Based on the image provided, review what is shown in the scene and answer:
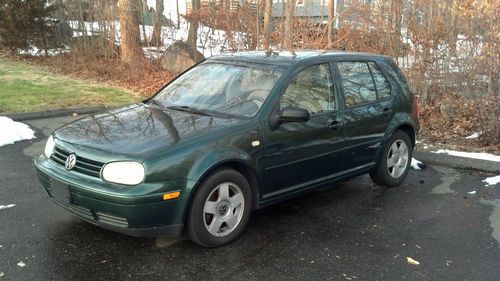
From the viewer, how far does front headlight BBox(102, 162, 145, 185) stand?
364 cm

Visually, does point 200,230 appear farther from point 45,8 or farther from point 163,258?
point 45,8

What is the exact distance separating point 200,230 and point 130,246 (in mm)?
620

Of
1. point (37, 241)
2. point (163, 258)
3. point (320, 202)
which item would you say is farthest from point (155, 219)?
point (320, 202)

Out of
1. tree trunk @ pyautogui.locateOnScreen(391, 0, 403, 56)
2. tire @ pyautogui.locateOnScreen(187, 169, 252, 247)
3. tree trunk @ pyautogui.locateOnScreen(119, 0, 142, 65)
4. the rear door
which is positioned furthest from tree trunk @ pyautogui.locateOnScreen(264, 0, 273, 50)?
tire @ pyautogui.locateOnScreen(187, 169, 252, 247)

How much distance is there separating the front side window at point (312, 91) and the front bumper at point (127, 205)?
1453 millimetres

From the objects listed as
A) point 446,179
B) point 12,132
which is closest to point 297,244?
point 446,179

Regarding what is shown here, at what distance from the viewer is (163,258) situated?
3.88 metres

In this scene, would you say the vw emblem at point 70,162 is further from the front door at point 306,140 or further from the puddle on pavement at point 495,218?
the puddle on pavement at point 495,218

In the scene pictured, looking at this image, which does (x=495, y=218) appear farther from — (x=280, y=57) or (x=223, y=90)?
(x=223, y=90)

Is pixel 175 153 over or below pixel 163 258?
over

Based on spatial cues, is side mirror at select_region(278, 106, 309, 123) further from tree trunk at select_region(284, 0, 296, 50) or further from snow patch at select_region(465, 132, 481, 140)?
tree trunk at select_region(284, 0, 296, 50)

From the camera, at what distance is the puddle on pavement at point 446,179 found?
234 inches

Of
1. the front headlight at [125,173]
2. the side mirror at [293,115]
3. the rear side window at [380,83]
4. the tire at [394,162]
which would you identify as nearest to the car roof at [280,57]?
the rear side window at [380,83]

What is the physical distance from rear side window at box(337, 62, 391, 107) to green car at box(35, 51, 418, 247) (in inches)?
0.7
